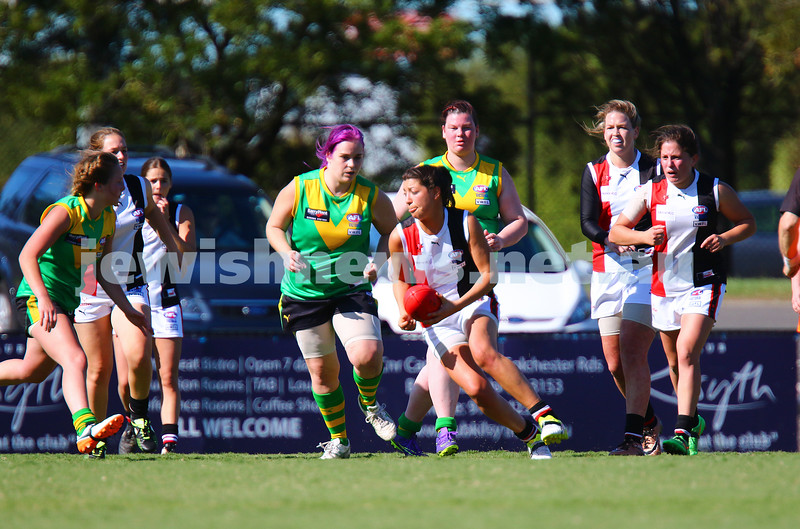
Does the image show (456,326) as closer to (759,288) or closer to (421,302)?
(421,302)

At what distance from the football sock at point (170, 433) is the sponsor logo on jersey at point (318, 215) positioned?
72.7 inches

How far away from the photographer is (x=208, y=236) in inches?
396

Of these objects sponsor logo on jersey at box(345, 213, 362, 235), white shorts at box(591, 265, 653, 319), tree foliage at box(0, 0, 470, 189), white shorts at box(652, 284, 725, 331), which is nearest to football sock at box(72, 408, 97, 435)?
sponsor logo on jersey at box(345, 213, 362, 235)

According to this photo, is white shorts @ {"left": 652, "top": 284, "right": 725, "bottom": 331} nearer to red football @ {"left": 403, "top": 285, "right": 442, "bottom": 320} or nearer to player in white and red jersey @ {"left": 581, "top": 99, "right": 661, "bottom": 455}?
player in white and red jersey @ {"left": 581, "top": 99, "right": 661, "bottom": 455}

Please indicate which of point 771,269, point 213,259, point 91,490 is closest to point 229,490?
point 91,490

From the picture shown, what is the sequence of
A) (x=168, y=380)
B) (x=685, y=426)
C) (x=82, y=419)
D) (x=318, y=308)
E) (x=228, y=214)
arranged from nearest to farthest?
(x=82, y=419) → (x=318, y=308) → (x=685, y=426) → (x=168, y=380) → (x=228, y=214)

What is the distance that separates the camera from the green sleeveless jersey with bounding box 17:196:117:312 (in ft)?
19.4

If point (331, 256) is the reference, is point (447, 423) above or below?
below

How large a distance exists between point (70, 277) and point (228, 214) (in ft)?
14.4

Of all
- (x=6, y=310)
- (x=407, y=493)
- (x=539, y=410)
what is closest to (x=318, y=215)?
(x=539, y=410)

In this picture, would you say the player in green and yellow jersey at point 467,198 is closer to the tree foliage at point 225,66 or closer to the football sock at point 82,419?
the football sock at point 82,419

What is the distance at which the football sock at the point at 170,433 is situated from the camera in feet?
22.2

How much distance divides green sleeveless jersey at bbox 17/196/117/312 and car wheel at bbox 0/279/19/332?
5.46m

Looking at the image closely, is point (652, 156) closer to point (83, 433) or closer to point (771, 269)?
point (83, 433)
